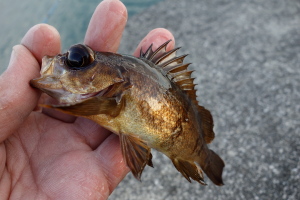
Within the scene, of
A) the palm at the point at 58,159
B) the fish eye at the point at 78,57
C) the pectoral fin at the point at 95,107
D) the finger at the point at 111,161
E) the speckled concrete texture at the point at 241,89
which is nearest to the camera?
the pectoral fin at the point at 95,107

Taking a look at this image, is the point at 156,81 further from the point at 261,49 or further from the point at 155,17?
the point at 155,17

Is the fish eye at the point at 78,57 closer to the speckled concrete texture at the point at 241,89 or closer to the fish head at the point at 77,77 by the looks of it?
the fish head at the point at 77,77

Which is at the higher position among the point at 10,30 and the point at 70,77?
the point at 70,77

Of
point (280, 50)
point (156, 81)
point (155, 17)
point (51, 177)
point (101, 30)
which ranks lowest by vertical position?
point (280, 50)

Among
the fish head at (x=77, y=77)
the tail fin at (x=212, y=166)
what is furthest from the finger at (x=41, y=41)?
the tail fin at (x=212, y=166)

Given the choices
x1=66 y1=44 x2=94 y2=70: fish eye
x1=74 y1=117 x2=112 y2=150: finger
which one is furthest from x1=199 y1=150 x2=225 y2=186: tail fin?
x1=66 y1=44 x2=94 y2=70: fish eye

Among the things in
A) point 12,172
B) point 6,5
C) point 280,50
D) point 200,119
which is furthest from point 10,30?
point 280,50

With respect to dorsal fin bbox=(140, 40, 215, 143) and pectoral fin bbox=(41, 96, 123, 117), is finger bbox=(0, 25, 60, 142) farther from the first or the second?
dorsal fin bbox=(140, 40, 215, 143)
